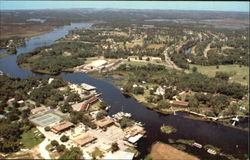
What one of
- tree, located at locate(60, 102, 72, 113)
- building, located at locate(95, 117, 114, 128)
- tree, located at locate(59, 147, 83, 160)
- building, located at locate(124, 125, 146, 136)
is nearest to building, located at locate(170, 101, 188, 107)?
building, located at locate(124, 125, 146, 136)

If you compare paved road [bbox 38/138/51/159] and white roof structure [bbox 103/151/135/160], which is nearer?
white roof structure [bbox 103/151/135/160]

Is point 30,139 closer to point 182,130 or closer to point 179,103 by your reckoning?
point 182,130

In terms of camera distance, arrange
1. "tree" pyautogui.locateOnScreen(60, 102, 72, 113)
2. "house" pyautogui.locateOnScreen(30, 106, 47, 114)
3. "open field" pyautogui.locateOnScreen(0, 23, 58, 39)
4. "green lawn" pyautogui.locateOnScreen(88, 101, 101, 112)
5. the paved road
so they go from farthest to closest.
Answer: "open field" pyautogui.locateOnScreen(0, 23, 58, 39) → "green lawn" pyautogui.locateOnScreen(88, 101, 101, 112) → "tree" pyautogui.locateOnScreen(60, 102, 72, 113) → "house" pyautogui.locateOnScreen(30, 106, 47, 114) → the paved road

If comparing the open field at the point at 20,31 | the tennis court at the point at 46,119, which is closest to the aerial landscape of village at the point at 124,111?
the tennis court at the point at 46,119

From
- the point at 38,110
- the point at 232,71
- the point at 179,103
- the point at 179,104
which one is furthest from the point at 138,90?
the point at 232,71

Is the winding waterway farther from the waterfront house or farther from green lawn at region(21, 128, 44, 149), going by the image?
green lawn at region(21, 128, 44, 149)
